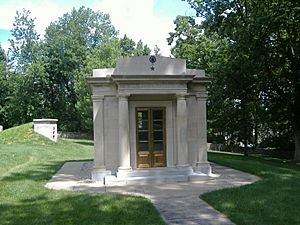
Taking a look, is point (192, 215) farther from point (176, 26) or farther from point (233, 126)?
point (176, 26)

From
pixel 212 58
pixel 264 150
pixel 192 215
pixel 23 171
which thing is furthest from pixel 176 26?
pixel 192 215

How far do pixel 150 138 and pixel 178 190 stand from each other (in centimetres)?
291

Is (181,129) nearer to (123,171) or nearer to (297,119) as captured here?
(123,171)

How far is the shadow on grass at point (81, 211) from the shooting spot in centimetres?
730

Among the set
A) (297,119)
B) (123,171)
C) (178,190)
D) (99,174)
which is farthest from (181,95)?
(297,119)

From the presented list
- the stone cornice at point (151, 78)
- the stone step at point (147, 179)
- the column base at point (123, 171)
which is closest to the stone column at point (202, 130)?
the stone step at point (147, 179)

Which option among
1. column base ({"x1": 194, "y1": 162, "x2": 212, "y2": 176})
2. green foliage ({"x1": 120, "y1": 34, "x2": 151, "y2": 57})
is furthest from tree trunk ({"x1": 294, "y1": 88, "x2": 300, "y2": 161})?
green foliage ({"x1": 120, "y1": 34, "x2": 151, "y2": 57})

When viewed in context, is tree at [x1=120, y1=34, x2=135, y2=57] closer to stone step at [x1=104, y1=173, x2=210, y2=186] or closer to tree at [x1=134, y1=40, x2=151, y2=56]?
tree at [x1=134, y1=40, x2=151, y2=56]

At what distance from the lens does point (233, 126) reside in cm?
3055

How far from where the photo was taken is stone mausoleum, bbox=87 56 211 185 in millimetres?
12617

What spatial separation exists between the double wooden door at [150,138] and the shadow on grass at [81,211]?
12.2 feet

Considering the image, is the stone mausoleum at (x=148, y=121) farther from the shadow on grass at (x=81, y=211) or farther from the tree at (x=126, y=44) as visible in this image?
the tree at (x=126, y=44)

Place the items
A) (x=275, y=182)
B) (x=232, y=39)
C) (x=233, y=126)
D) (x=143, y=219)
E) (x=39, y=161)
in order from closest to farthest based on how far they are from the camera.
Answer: (x=143, y=219)
(x=275, y=182)
(x=39, y=161)
(x=232, y=39)
(x=233, y=126)

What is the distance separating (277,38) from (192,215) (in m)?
16.0
